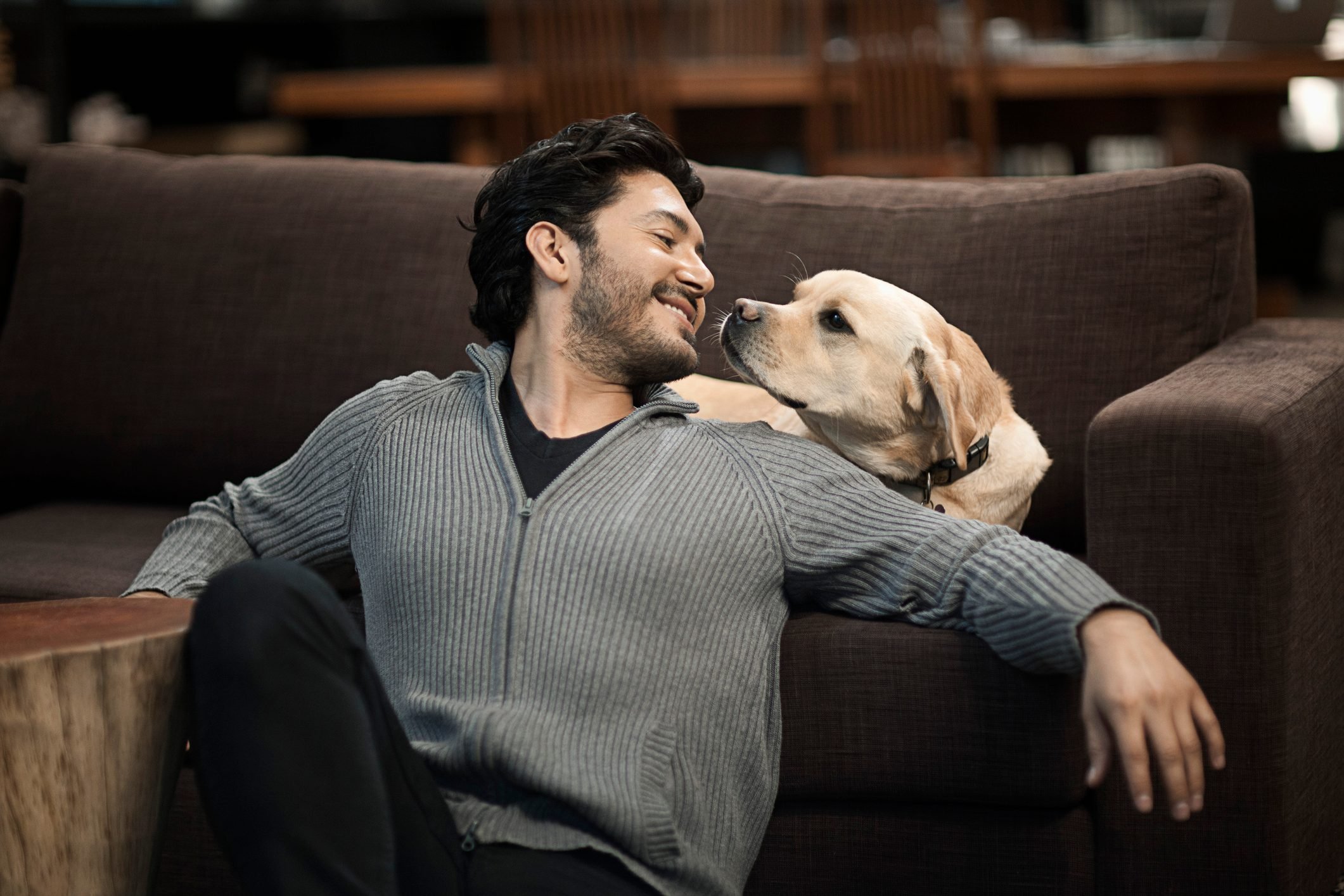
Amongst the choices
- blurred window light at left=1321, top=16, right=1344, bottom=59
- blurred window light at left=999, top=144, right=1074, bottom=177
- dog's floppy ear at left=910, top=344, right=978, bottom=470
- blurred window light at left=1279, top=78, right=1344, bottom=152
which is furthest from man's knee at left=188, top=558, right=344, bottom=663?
blurred window light at left=1279, top=78, right=1344, bottom=152

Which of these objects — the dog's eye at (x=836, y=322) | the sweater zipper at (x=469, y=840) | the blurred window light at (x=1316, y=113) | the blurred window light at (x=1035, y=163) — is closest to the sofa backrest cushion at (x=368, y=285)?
the dog's eye at (x=836, y=322)

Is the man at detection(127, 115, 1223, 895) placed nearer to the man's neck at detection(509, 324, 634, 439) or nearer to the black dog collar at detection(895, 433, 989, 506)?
the man's neck at detection(509, 324, 634, 439)

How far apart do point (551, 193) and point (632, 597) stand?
606 mm

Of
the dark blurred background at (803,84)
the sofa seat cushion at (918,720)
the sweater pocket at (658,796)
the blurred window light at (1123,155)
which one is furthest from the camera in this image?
the blurred window light at (1123,155)

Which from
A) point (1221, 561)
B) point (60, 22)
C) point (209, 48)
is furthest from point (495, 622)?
point (209, 48)

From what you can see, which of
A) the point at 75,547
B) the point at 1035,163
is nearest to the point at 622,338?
the point at 75,547

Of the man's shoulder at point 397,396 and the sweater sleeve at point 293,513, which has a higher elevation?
the man's shoulder at point 397,396

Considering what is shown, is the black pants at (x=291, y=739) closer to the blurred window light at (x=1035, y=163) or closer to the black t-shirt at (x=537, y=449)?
the black t-shirt at (x=537, y=449)

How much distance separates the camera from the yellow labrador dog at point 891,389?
187cm

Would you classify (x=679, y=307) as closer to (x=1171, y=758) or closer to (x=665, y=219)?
(x=665, y=219)

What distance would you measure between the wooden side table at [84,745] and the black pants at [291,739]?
0.21 feet

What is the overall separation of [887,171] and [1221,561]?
133 inches

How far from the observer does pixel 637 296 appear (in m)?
1.73

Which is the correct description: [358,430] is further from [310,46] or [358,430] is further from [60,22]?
[310,46]
